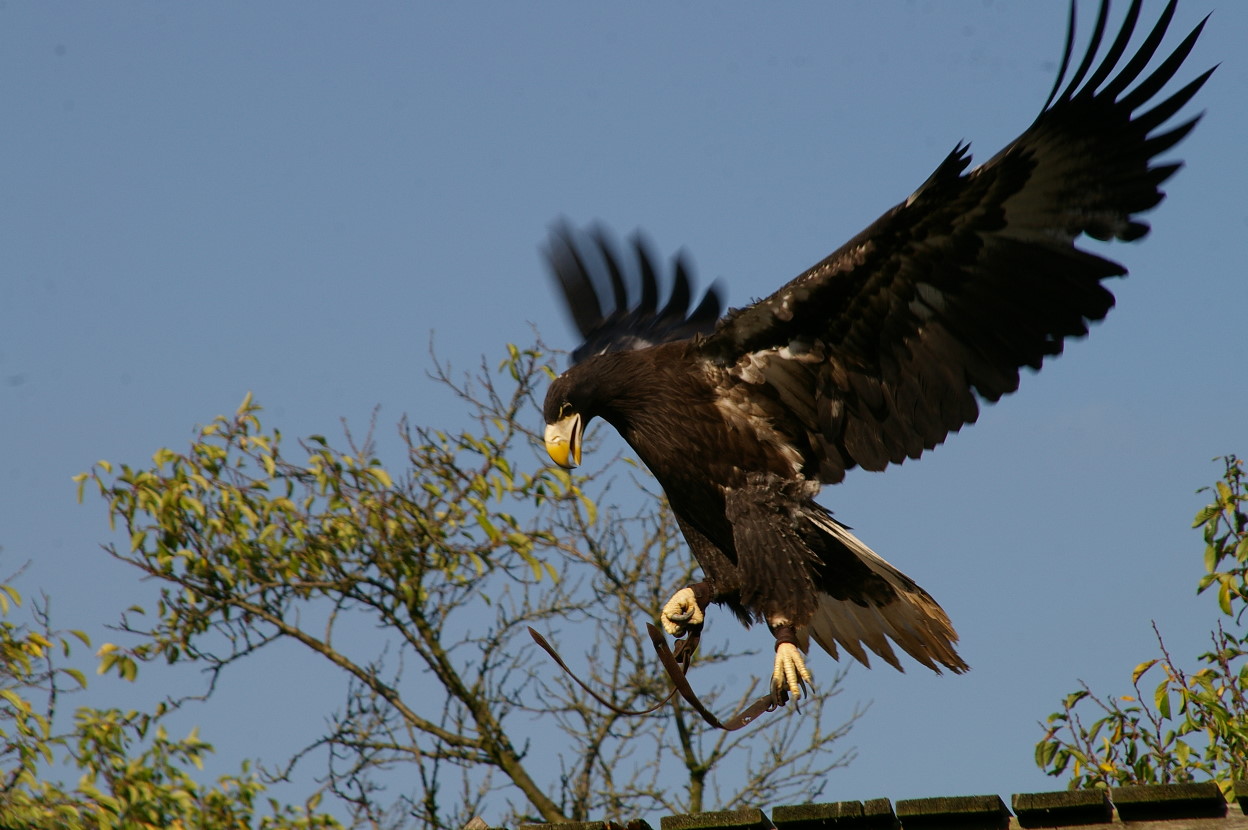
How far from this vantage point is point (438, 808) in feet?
25.7

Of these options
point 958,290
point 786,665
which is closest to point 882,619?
point 786,665

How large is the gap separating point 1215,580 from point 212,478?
16.0ft

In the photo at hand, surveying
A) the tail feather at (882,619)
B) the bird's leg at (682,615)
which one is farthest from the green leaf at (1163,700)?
the bird's leg at (682,615)

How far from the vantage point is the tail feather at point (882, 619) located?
544cm

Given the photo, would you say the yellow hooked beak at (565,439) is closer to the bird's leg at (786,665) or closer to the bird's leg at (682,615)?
the bird's leg at (682,615)

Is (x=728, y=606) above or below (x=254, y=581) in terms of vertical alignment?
below

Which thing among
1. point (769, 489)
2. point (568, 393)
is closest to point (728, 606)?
point (769, 489)

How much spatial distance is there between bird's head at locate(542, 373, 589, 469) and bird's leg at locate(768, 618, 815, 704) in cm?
100

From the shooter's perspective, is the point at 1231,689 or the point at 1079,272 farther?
the point at 1231,689

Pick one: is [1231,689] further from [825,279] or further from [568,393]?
[568,393]

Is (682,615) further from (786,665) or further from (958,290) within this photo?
(958,290)

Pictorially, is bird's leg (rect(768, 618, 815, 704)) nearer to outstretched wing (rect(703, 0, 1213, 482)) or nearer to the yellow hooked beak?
outstretched wing (rect(703, 0, 1213, 482))

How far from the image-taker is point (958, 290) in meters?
5.18

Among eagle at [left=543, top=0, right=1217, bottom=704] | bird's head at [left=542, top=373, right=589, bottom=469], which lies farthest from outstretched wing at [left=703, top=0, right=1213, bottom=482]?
bird's head at [left=542, top=373, right=589, bottom=469]
